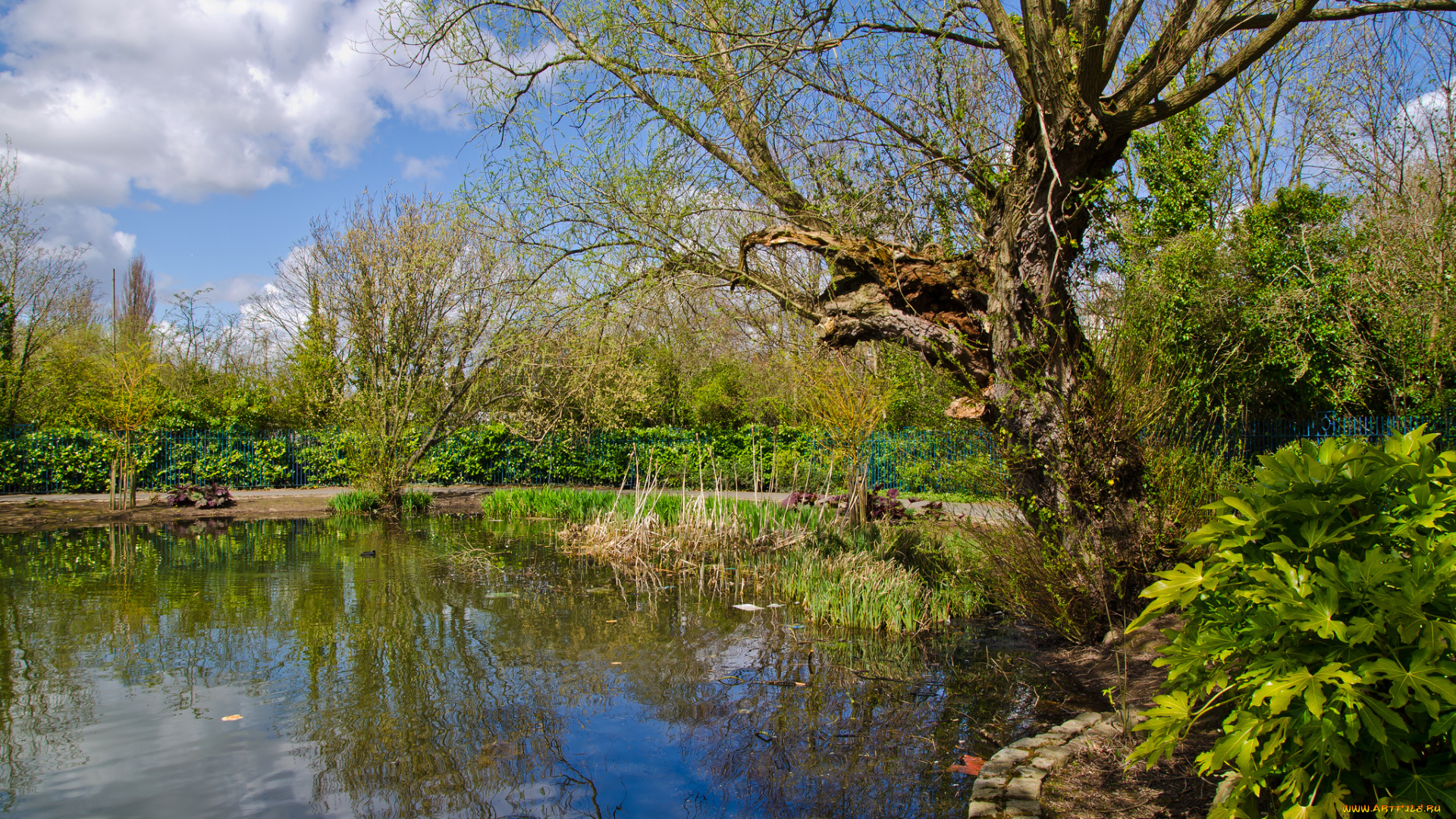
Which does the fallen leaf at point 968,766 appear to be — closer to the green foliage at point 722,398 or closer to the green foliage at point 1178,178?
the green foliage at point 1178,178

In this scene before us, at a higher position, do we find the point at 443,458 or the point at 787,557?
the point at 443,458

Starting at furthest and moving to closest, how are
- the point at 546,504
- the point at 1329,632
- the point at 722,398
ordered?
A: the point at 722,398
the point at 546,504
the point at 1329,632

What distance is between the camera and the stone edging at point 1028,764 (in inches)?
115

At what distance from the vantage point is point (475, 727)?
13.5 ft

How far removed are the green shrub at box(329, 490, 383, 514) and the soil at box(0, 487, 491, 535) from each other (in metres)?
0.91

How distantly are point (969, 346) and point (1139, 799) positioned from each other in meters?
3.36

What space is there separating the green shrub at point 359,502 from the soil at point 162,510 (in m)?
0.91

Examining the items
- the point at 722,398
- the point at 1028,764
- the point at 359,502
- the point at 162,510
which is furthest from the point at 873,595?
the point at 162,510

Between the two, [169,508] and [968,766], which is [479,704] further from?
[169,508]

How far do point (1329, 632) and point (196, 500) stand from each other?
18807 millimetres

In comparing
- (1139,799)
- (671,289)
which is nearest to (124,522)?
(671,289)

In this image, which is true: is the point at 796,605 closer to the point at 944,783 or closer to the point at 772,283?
the point at 772,283

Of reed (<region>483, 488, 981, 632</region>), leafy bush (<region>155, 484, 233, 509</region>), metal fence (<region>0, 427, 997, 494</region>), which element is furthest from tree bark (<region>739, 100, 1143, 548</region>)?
leafy bush (<region>155, 484, 233, 509</region>)

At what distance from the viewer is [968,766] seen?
358 cm
